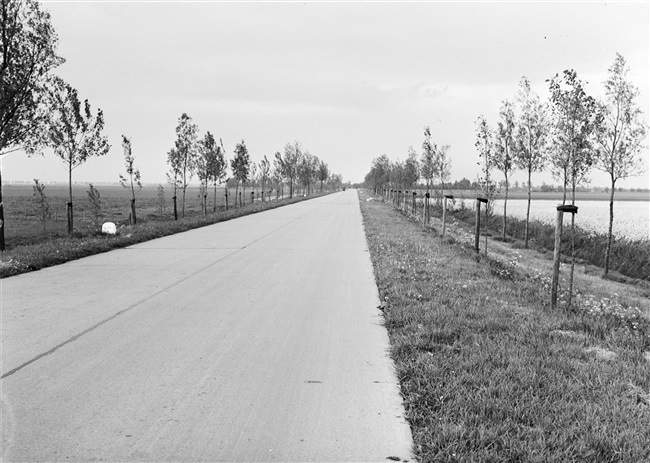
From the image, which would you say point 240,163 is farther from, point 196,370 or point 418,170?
point 196,370

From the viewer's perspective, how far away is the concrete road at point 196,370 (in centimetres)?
291

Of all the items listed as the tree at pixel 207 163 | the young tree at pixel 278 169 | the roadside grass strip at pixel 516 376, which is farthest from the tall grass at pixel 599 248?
the young tree at pixel 278 169

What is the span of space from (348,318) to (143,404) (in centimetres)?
300

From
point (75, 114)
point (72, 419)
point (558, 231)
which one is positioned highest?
point (75, 114)

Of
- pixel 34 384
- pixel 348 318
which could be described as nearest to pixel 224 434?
pixel 34 384

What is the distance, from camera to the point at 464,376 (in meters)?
3.84

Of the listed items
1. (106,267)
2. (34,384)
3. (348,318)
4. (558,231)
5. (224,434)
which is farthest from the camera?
(106,267)

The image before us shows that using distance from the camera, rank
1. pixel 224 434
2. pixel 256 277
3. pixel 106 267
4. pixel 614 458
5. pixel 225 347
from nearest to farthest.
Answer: pixel 614 458
pixel 224 434
pixel 225 347
pixel 256 277
pixel 106 267

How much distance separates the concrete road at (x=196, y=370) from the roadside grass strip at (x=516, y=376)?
29 centimetres

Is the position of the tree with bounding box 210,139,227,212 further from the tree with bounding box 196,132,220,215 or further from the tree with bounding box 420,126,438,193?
the tree with bounding box 420,126,438,193

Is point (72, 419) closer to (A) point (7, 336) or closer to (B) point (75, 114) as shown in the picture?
(A) point (7, 336)

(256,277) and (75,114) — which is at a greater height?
(75,114)

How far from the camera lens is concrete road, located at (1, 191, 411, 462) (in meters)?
2.91

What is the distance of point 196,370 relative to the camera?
13.3ft
